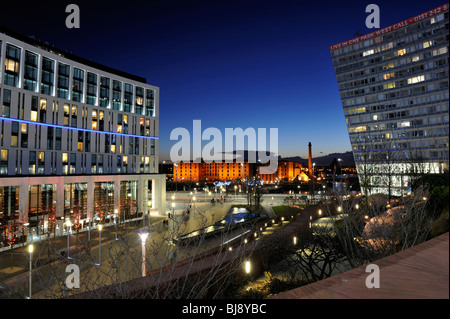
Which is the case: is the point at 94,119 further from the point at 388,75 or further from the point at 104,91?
the point at 388,75

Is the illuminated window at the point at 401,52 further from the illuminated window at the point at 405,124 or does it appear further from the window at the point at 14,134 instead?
the window at the point at 14,134

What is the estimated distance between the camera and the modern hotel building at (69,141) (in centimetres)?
3206

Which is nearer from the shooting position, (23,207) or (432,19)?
(23,207)

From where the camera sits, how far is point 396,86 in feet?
180

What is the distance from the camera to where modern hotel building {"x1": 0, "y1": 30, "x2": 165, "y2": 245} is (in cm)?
3206

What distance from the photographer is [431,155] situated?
48.5 meters

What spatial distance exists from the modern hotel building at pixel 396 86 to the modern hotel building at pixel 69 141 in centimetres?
3655

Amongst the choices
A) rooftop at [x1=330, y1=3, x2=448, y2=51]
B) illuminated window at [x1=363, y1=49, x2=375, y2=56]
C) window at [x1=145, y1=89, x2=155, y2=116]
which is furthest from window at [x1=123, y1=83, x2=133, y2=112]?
illuminated window at [x1=363, y1=49, x2=375, y2=56]

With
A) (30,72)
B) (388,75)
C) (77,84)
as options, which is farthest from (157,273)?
(388,75)

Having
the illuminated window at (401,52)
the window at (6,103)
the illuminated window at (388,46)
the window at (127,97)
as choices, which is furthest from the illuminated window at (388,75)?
the window at (6,103)
